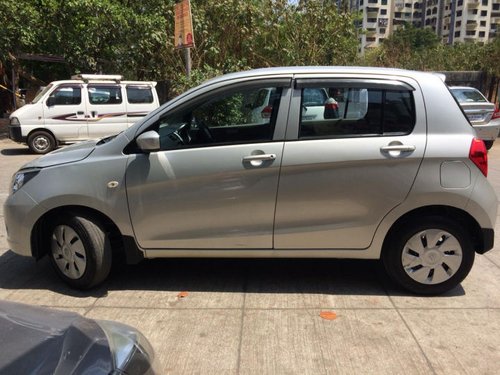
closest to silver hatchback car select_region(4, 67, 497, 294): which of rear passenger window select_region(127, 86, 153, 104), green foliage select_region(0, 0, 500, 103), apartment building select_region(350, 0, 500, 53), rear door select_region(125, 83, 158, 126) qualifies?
green foliage select_region(0, 0, 500, 103)

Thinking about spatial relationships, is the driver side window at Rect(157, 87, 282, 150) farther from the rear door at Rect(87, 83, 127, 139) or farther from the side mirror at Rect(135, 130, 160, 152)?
the rear door at Rect(87, 83, 127, 139)

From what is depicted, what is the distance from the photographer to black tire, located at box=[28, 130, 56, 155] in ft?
43.3

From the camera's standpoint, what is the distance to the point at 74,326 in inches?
78.2

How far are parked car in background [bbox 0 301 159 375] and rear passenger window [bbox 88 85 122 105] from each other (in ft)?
39.1

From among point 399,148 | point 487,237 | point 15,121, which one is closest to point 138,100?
point 15,121

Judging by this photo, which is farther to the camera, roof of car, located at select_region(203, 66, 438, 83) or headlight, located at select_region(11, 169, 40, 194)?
headlight, located at select_region(11, 169, 40, 194)

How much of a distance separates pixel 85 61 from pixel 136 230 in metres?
13.8

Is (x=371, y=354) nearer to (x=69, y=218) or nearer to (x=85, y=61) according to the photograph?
(x=69, y=218)

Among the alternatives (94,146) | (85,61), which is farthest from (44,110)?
(94,146)

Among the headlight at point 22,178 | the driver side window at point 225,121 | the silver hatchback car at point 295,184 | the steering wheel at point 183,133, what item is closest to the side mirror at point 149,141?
the silver hatchback car at point 295,184

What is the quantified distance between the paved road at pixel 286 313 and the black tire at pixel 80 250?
0.51 ft

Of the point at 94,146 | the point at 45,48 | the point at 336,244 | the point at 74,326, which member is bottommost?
the point at 336,244

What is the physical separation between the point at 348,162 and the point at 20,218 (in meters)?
2.69

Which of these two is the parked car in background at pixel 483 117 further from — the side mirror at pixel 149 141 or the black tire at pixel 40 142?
the side mirror at pixel 149 141
